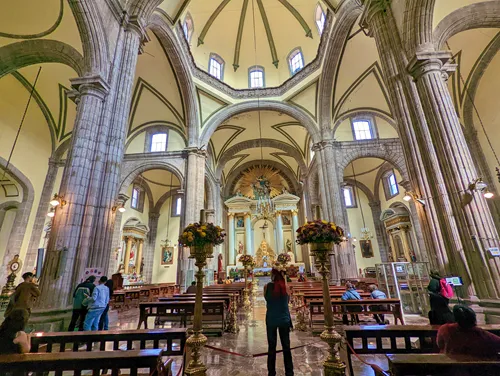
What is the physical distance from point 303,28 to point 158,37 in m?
10.2

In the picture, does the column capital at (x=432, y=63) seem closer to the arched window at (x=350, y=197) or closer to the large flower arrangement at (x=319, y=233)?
the large flower arrangement at (x=319, y=233)

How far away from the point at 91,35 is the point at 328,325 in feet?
28.2

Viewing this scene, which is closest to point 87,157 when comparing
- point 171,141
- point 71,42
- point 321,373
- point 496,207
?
point 71,42

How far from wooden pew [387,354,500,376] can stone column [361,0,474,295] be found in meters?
4.22

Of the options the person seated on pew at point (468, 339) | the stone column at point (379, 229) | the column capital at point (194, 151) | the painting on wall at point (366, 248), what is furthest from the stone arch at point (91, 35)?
the stone column at point (379, 229)

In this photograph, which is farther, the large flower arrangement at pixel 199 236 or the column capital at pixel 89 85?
the column capital at pixel 89 85

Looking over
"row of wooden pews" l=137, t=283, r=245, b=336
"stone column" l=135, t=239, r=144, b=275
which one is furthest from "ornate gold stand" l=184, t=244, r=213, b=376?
"stone column" l=135, t=239, r=144, b=275

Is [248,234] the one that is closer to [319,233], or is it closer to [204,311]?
[204,311]

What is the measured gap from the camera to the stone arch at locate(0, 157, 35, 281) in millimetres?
10875

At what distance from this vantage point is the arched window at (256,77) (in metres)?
18.6

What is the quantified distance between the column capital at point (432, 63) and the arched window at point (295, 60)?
12328mm

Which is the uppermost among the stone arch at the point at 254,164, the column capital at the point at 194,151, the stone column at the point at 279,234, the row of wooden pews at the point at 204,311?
the stone arch at the point at 254,164

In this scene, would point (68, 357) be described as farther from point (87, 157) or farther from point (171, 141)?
point (171, 141)

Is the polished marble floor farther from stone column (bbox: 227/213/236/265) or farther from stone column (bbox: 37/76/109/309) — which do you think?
stone column (bbox: 227/213/236/265)
